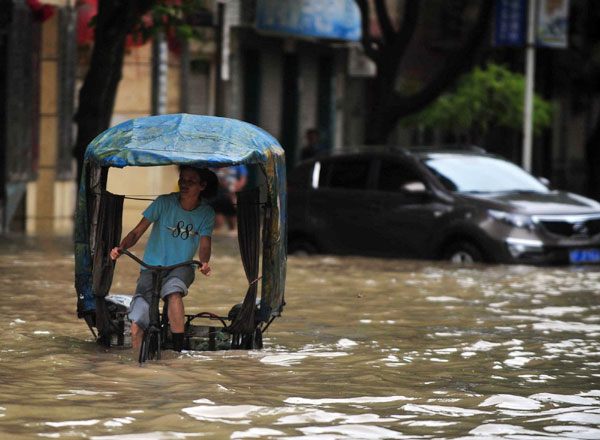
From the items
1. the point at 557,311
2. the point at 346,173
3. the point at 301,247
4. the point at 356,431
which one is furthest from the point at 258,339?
the point at 301,247

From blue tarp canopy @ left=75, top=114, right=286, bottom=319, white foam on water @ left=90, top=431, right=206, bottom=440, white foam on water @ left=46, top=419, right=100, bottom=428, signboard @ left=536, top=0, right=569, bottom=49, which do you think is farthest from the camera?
signboard @ left=536, top=0, right=569, bottom=49

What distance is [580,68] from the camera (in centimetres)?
4275

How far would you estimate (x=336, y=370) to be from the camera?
9.45 metres

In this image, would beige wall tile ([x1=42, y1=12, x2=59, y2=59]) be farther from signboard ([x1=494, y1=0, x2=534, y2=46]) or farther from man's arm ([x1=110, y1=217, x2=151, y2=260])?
man's arm ([x1=110, y1=217, x2=151, y2=260])

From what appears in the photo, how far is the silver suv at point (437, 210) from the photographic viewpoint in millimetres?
17297

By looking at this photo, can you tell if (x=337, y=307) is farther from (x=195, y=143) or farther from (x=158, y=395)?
(x=158, y=395)

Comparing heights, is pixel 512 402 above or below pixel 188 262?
below

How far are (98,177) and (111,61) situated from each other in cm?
859

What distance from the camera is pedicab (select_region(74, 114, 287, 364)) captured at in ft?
30.3

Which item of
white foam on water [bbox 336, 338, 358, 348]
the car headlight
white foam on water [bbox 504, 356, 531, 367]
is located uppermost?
the car headlight

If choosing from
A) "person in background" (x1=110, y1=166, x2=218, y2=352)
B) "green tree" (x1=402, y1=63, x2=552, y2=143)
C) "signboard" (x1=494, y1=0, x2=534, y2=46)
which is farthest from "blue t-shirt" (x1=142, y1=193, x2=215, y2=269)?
"green tree" (x1=402, y1=63, x2=552, y2=143)

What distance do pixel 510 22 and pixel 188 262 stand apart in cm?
1931

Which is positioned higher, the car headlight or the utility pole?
the utility pole

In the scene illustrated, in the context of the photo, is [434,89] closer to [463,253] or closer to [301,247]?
[301,247]
